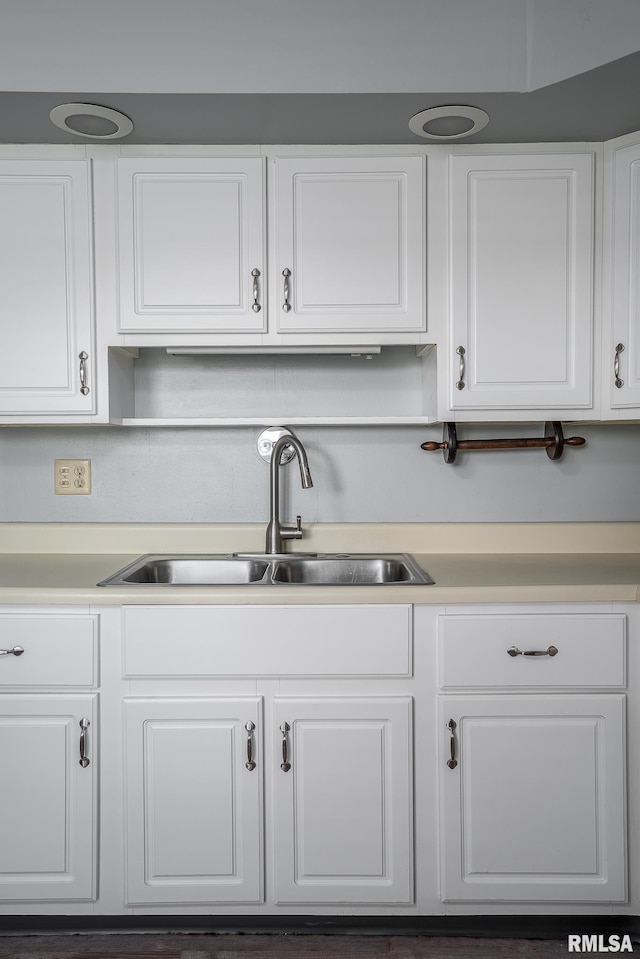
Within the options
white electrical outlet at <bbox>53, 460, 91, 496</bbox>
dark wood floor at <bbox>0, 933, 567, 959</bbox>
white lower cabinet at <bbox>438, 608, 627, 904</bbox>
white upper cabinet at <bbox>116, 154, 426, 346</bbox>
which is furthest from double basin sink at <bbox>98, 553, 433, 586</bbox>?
dark wood floor at <bbox>0, 933, 567, 959</bbox>

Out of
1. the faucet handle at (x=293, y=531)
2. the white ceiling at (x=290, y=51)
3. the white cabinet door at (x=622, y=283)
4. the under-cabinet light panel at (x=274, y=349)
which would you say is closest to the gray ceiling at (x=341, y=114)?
the white ceiling at (x=290, y=51)

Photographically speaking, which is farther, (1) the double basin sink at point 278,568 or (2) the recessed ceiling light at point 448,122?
(1) the double basin sink at point 278,568

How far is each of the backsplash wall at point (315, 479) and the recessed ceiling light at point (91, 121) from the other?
88cm

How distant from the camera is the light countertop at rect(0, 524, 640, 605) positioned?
1.64 meters

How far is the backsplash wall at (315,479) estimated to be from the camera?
2264 millimetres

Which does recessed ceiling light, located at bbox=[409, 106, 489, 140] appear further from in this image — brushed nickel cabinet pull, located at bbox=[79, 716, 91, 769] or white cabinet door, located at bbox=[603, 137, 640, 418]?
brushed nickel cabinet pull, located at bbox=[79, 716, 91, 769]

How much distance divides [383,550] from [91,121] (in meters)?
1.48

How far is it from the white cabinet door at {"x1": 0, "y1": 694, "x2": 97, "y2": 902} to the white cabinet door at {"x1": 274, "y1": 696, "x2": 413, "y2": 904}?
0.47 metres

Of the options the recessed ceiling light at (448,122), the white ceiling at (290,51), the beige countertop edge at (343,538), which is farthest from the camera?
the beige countertop edge at (343,538)

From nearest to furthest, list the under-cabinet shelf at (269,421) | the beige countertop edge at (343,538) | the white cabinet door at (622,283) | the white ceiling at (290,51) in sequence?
the white ceiling at (290,51)
the white cabinet door at (622,283)
the under-cabinet shelf at (269,421)
the beige countertop edge at (343,538)

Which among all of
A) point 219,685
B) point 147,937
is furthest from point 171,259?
point 147,937

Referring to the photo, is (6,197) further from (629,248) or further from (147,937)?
(147,937)

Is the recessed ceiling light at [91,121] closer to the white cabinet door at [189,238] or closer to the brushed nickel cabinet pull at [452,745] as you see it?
the white cabinet door at [189,238]

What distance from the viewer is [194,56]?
5.36ft
